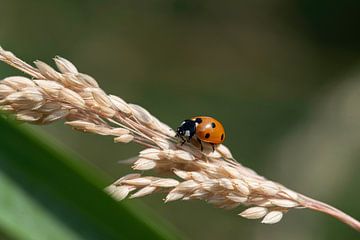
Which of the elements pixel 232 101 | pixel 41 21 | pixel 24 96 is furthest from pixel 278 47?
pixel 24 96

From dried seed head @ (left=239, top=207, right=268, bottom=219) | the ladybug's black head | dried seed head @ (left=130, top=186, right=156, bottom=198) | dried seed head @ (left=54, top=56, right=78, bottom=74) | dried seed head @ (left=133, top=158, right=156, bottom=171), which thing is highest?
the ladybug's black head

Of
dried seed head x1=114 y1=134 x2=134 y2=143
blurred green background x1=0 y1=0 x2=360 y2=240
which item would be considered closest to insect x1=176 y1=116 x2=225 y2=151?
dried seed head x1=114 y1=134 x2=134 y2=143

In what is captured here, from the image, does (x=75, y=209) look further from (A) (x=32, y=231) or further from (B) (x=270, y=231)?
(B) (x=270, y=231)

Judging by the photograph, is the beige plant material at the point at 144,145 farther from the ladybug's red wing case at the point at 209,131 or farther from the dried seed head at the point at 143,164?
the ladybug's red wing case at the point at 209,131

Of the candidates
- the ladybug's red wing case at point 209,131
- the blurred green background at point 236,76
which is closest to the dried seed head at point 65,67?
the ladybug's red wing case at point 209,131

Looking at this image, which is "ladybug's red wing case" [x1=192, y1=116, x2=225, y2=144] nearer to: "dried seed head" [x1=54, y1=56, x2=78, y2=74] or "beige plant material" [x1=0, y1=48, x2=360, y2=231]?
"beige plant material" [x1=0, y1=48, x2=360, y2=231]

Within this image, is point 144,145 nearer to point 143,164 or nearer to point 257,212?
point 143,164

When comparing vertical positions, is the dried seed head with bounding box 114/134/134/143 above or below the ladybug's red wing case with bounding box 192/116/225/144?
below

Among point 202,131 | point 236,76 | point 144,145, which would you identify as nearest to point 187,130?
point 202,131
